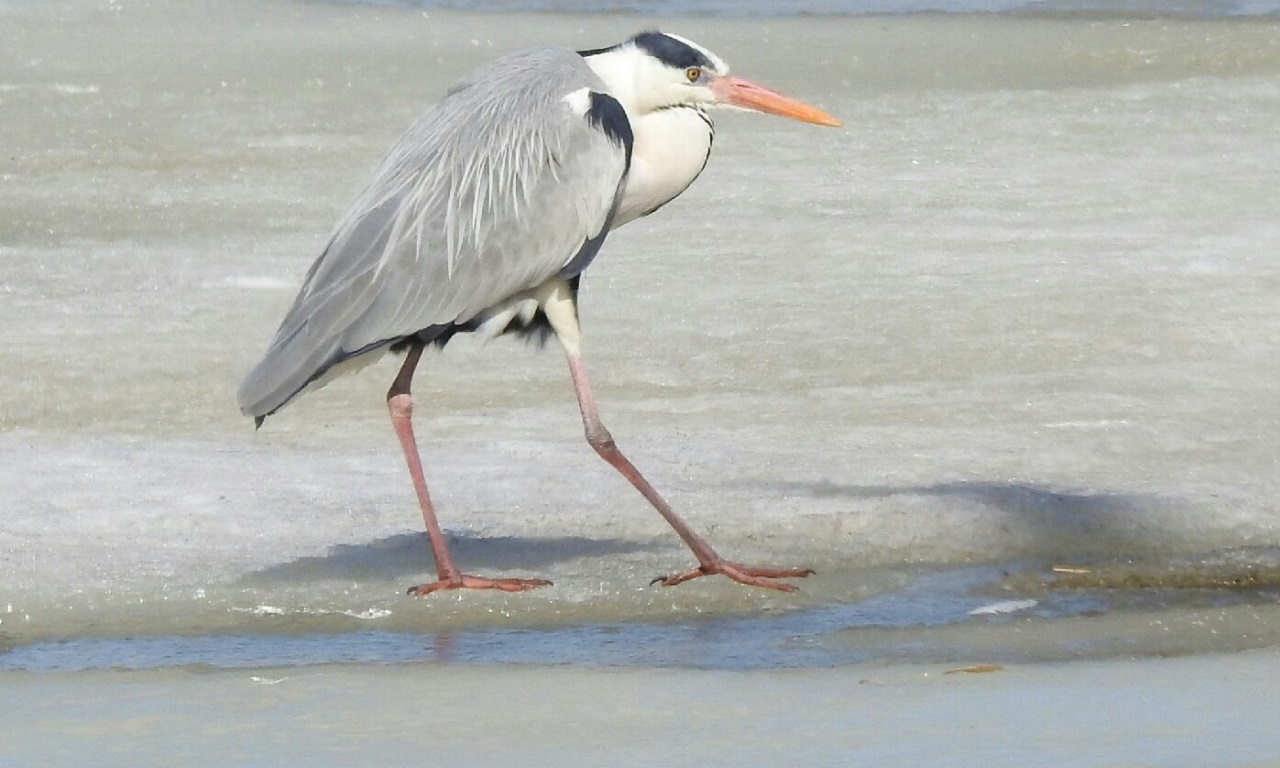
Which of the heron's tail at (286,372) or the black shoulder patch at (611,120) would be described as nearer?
the heron's tail at (286,372)

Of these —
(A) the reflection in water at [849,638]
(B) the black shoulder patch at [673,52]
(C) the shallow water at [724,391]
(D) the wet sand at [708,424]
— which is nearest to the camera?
(D) the wet sand at [708,424]

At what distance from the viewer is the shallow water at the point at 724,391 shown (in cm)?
435

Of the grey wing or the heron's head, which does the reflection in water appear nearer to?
the grey wing

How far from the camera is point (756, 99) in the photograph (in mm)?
5074

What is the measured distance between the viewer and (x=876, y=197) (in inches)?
353

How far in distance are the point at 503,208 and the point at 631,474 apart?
2.24 ft

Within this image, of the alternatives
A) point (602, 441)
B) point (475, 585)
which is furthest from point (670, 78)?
point (475, 585)

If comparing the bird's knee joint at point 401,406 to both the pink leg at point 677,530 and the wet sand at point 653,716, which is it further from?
the wet sand at point 653,716

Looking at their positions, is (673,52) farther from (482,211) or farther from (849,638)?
(849,638)

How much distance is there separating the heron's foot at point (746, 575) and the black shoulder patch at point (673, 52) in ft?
3.94

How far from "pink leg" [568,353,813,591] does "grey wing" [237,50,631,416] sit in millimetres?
290

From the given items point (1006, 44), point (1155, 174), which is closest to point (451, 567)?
point (1155, 174)

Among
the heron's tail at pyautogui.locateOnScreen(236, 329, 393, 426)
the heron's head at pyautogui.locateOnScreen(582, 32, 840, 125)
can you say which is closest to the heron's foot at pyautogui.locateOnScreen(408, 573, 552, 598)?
the heron's tail at pyautogui.locateOnScreen(236, 329, 393, 426)

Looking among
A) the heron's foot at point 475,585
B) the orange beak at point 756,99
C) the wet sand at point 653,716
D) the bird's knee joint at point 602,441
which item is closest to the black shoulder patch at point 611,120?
the orange beak at point 756,99
